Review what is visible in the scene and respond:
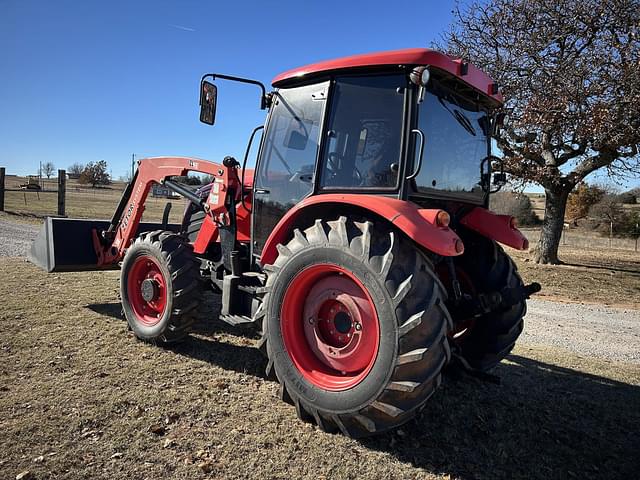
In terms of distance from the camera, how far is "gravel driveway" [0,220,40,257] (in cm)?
1011

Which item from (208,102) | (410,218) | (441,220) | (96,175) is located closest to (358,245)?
(410,218)

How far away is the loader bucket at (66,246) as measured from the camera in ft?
19.7

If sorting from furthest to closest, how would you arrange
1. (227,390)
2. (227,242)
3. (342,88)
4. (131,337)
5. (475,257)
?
(131,337) < (227,242) < (475,257) < (227,390) < (342,88)

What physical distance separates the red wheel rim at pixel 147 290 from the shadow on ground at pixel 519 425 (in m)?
0.49

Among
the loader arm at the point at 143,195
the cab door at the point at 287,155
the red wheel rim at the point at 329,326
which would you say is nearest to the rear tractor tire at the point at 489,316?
the red wheel rim at the point at 329,326

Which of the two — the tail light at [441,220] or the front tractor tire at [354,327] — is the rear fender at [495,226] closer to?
the tail light at [441,220]

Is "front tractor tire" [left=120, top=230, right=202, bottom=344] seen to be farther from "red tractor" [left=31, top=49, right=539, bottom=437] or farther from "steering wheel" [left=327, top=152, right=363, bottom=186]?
"steering wheel" [left=327, top=152, right=363, bottom=186]

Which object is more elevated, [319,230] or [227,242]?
[319,230]

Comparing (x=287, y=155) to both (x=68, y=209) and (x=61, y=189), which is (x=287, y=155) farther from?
(x=68, y=209)

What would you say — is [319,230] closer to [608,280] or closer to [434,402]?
[434,402]

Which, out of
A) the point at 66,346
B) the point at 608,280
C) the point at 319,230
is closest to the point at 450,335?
the point at 319,230

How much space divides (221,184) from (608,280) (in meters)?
11.0

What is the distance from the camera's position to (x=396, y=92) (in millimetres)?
3320

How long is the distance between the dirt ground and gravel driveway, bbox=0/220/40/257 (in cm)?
603
